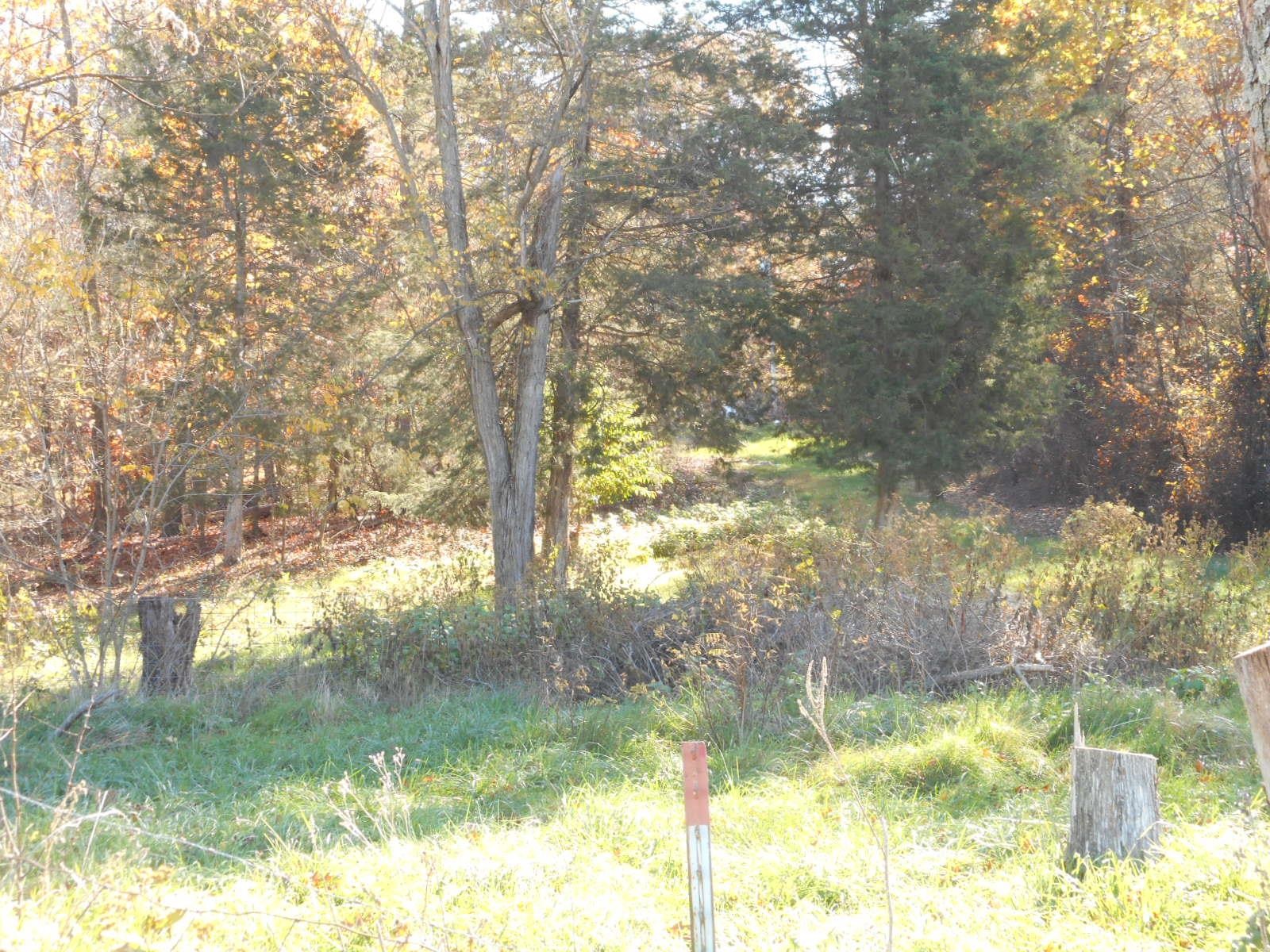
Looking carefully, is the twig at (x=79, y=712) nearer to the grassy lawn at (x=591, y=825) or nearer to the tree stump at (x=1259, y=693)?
the grassy lawn at (x=591, y=825)

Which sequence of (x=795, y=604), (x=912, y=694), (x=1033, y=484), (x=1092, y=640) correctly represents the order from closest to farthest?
(x=912, y=694) < (x=1092, y=640) < (x=795, y=604) < (x=1033, y=484)

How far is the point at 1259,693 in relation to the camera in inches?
91.1

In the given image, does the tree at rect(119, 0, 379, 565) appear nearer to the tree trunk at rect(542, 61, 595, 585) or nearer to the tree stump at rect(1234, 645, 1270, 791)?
the tree trunk at rect(542, 61, 595, 585)

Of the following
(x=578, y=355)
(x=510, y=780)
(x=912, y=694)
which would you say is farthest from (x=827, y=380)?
(x=510, y=780)

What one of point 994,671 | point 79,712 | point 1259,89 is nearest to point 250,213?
point 79,712

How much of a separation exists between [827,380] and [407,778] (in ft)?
35.6

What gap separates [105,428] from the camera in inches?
327

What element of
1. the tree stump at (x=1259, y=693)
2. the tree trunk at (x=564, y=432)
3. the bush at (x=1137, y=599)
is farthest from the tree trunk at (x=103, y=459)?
the tree stump at (x=1259, y=693)

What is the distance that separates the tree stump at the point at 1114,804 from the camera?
390cm

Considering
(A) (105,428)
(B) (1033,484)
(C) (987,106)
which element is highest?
(C) (987,106)

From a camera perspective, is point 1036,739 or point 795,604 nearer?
point 1036,739

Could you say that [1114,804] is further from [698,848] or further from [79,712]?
[79,712]

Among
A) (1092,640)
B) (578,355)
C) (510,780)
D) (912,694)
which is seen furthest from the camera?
(578,355)

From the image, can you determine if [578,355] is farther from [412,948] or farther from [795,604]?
[412,948]
